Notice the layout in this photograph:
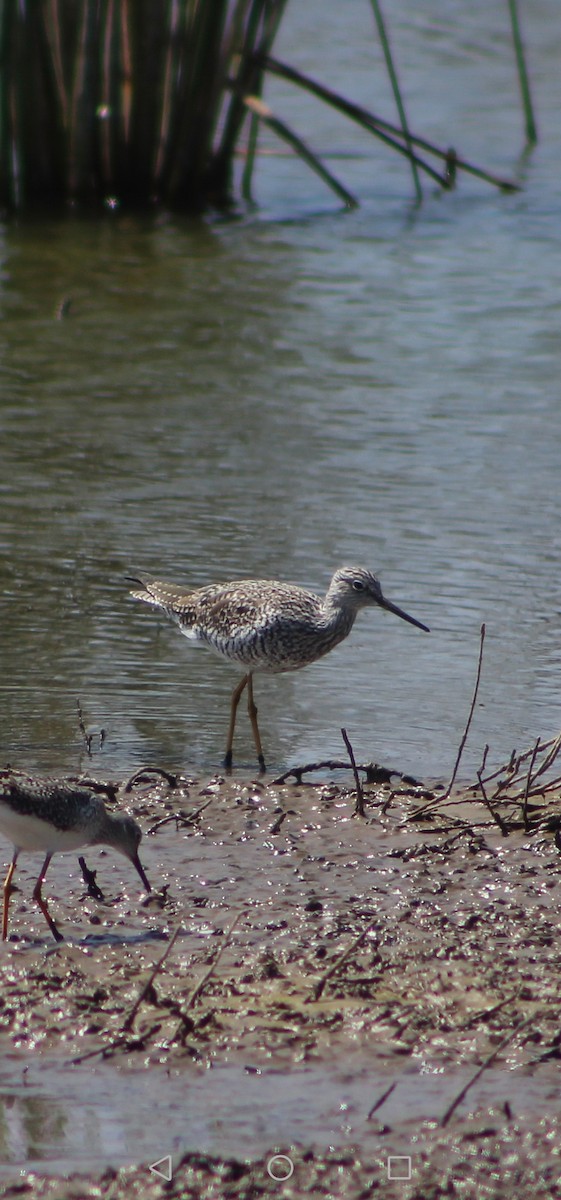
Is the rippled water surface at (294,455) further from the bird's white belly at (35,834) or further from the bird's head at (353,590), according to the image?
the bird's white belly at (35,834)

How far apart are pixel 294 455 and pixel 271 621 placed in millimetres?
3731

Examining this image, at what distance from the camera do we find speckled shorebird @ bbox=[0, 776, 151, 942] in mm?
4516

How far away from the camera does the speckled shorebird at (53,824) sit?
14.8 ft

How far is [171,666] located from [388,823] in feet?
6.35

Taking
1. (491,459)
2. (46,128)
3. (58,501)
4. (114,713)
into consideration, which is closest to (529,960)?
(114,713)

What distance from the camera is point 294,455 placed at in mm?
9961

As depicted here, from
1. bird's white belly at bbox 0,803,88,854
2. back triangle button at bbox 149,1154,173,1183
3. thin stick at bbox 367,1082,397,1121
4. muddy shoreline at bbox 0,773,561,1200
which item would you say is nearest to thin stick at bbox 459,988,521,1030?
muddy shoreline at bbox 0,773,561,1200

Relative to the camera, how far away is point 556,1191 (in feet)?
10.9

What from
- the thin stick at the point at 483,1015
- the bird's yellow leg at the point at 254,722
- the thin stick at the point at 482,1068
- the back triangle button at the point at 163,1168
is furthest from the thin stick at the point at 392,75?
the back triangle button at the point at 163,1168

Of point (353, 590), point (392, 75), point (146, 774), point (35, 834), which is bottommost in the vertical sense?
point (146, 774)

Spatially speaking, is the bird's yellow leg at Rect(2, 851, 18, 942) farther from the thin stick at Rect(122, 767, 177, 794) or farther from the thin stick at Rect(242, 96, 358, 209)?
the thin stick at Rect(242, 96, 358, 209)

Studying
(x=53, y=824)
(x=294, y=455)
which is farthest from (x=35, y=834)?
(x=294, y=455)

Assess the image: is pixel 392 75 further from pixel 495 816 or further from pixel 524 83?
pixel 495 816

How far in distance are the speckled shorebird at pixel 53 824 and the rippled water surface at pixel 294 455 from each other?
1.15 meters
